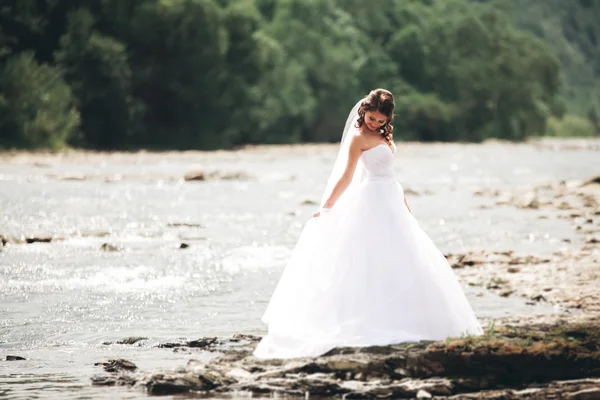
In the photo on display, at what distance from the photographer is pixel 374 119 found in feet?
37.1

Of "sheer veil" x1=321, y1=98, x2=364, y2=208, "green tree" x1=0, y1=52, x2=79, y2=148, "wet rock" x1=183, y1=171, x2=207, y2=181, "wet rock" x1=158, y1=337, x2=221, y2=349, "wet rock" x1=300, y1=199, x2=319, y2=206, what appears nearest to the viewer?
"sheer veil" x1=321, y1=98, x2=364, y2=208

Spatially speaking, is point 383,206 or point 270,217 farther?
point 270,217

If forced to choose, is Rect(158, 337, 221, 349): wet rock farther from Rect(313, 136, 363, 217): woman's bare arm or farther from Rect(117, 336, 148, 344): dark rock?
Rect(313, 136, 363, 217): woman's bare arm

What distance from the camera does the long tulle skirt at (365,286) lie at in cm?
1088

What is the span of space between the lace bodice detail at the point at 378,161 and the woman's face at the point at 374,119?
0.19m

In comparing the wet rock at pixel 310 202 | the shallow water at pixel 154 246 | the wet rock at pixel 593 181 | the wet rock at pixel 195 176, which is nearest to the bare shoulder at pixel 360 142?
the shallow water at pixel 154 246

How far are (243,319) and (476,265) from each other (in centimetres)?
641

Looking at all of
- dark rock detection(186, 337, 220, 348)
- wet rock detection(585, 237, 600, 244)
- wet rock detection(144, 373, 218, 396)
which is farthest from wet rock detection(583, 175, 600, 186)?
wet rock detection(144, 373, 218, 396)

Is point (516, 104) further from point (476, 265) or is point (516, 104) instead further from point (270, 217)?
point (476, 265)

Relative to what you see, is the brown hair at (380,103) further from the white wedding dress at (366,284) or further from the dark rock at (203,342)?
the dark rock at (203,342)

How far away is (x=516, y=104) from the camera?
107 metres

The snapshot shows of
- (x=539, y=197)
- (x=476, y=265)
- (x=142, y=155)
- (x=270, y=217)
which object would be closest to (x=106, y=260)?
(x=476, y=265)

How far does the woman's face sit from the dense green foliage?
4859 centimetres

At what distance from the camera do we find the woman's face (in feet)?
36.9
